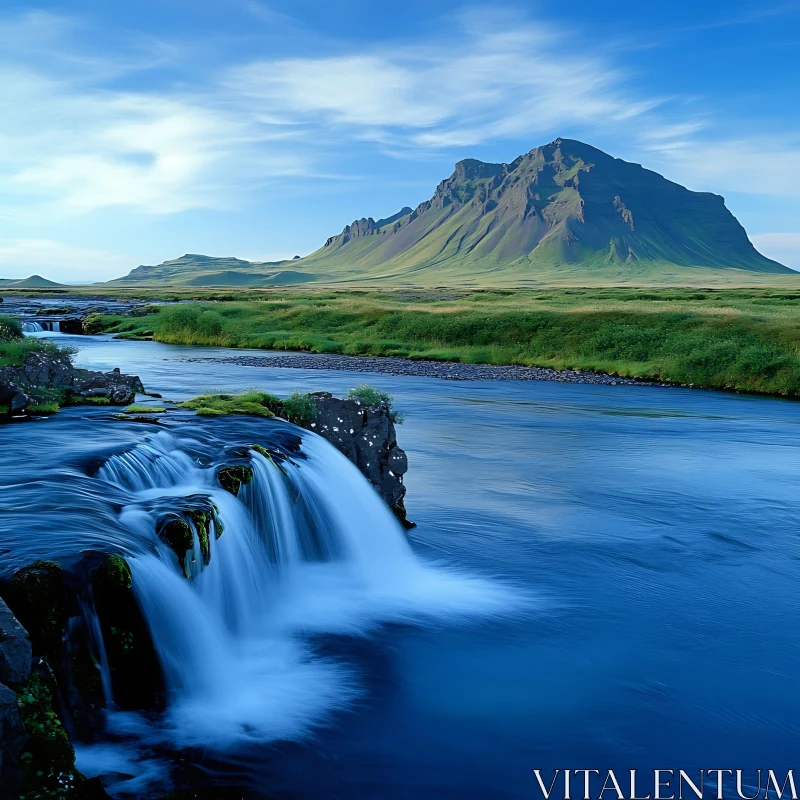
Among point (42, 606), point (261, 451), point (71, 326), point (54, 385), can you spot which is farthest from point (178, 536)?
point (71, 326)

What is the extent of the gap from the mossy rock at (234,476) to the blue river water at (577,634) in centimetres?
300

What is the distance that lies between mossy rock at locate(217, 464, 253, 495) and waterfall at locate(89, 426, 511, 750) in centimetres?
16

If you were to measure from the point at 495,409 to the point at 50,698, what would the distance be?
29.5m

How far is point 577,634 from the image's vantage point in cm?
1289

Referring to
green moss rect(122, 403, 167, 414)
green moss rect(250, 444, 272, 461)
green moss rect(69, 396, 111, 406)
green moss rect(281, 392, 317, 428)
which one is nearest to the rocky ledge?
green moss rect(69, 396, 111, 406)

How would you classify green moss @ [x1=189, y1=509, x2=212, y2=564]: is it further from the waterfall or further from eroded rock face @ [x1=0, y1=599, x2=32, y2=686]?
eroded rock face @ [x1=0, y1=599, x2=32, y2=686]

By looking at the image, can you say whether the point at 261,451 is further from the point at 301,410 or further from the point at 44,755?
the point at 44,755

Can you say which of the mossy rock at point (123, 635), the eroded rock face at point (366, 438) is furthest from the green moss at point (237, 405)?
the mossy rock at point (123, 635)

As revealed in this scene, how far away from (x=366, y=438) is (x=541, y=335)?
3985 centimetres

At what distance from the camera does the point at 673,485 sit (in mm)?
22734

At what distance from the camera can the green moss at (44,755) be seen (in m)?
6.50

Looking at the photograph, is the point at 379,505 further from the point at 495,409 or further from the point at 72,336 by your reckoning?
the point at 72,336

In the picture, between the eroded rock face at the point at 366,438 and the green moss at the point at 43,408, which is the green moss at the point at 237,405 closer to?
the eroded rock face at the point at 366,438

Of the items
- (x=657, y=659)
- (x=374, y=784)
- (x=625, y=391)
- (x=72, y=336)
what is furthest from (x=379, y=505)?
(x=72, y=336)
